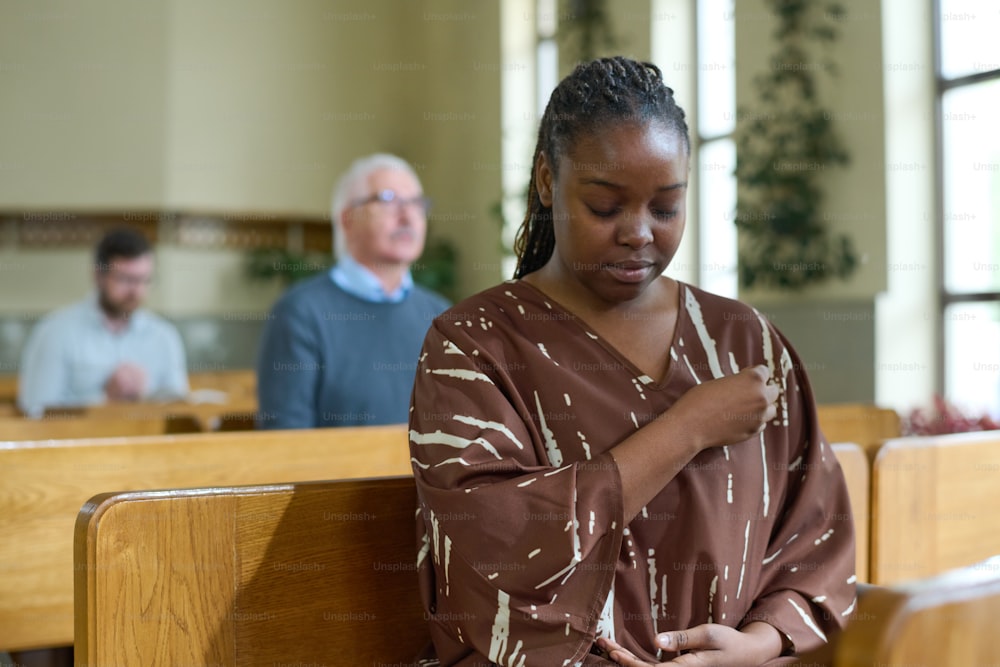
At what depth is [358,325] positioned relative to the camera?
10.1 feet

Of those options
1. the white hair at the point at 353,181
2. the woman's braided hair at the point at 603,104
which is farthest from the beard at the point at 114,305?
the woman's braided hair at the point at 603,104

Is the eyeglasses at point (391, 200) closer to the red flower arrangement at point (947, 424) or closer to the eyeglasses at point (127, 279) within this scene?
the red flower arrangement at point (947, 424)

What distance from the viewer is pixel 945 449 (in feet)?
7.79

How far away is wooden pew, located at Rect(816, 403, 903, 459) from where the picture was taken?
3.03m

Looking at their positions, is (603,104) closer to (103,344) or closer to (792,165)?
(103,344)

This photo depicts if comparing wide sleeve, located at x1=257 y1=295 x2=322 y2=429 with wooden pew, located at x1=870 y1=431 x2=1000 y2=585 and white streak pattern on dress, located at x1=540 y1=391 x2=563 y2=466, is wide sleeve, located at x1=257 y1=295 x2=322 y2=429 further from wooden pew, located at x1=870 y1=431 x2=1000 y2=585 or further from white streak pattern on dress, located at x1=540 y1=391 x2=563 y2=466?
white streak pattern on dress, located at x1=540 y1=391 x2=563 y2=466

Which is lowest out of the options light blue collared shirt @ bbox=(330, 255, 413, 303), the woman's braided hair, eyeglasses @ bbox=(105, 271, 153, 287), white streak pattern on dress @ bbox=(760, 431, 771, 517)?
white streak pattern on dress @ bbox=(760, 431, 771, 517)

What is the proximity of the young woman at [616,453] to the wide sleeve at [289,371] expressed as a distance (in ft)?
4.91

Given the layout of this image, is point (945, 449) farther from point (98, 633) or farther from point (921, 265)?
point (921, 265)

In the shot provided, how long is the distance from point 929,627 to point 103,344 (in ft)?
16.3

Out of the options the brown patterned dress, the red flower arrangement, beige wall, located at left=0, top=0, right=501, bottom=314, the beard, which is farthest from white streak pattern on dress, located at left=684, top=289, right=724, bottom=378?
beige wall, located at left=0, top=0, right=501, bottom=314

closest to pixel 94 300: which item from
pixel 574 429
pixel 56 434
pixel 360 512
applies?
pixel 56 434

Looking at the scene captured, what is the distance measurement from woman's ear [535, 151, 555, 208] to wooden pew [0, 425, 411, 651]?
1.12 metres

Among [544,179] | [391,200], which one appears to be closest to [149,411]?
[391,200]
